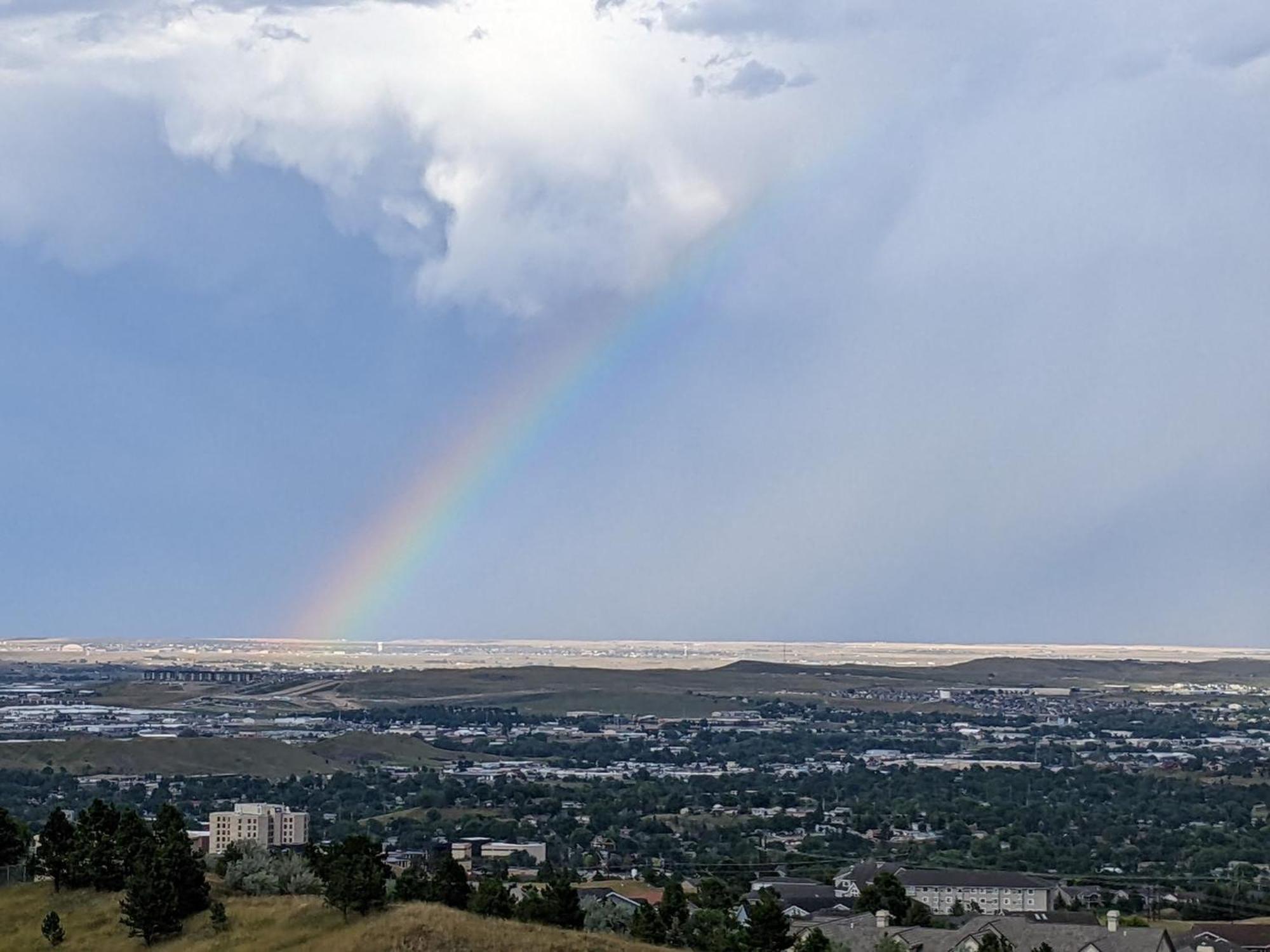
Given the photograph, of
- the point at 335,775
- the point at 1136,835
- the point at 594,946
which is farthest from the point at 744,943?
the point at 335,775

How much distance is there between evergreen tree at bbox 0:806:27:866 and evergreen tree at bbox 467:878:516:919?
13.6 m

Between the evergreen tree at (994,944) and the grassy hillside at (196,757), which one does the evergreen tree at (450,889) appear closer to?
the evergreen tree at (994,944)

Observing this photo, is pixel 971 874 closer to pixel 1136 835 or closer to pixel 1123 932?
pixel 1123 932

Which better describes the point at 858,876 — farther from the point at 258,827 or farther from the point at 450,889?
the point at 450,889

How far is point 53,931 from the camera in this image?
161 ft

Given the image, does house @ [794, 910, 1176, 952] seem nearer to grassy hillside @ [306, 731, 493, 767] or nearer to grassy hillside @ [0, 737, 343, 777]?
grassy hillside @ [0, 737, 343, 777]

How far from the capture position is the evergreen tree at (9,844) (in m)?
57.7

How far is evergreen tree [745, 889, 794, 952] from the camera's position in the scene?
49.2m

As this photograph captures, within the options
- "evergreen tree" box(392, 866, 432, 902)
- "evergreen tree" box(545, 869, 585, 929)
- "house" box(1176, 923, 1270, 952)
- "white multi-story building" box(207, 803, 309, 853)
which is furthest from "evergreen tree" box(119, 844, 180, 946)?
"white multi-story building" box(207, 803, 309, 853)

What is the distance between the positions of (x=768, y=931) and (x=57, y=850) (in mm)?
19406

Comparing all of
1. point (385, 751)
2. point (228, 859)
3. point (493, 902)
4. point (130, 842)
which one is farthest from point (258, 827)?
point (385, 751)

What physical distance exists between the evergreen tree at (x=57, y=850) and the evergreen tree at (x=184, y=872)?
294 cm

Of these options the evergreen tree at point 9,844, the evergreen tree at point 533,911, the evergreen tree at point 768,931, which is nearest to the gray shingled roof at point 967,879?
the evergreen tree at point 533,911

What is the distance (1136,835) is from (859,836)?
53.1 feet
